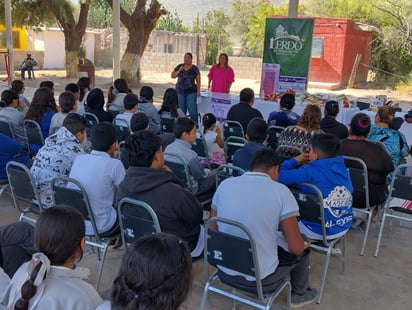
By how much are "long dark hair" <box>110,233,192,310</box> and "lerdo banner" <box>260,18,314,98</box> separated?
7.41 metres

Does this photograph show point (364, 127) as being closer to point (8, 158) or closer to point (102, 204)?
point (102, 204)

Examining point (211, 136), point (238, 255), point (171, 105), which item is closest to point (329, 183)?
point (238, 255)

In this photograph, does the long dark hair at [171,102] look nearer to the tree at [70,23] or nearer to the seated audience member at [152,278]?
the seated audience member at [152,278]

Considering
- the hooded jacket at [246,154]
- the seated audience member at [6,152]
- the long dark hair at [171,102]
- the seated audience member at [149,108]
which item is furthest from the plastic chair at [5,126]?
the hooded jacket at [246,154]

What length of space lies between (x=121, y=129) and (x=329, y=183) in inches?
109

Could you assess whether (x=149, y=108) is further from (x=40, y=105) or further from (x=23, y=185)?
(x=23, y=185)

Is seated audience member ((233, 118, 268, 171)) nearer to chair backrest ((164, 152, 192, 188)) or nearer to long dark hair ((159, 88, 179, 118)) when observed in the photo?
chair backrest ((164, 152, 192, 188))

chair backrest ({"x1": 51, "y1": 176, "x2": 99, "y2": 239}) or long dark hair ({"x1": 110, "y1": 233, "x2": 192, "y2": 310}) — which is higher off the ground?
long dark hair ({"x1": 110, "y1": 233, "x2": 192, "y2": 310})

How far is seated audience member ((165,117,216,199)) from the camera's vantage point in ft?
12.1

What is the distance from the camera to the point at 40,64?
26.9 m

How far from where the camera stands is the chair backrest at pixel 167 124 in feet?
18.5

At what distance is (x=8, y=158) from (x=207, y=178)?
1804mm

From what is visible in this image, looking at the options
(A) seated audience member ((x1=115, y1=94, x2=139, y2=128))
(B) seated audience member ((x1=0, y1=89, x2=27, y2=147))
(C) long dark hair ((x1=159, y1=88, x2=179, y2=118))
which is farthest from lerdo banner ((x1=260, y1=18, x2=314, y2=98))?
(B) seated audience member ((x1=0, y1=89, x2=27, y2=147))

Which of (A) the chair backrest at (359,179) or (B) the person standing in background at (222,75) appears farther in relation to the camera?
(B) the person standing in background at (222,75)
